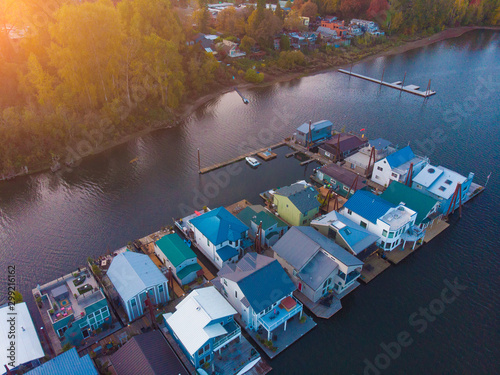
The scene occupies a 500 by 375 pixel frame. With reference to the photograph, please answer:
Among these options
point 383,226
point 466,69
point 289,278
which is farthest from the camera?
point 466,69

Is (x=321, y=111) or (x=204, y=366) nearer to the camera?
(x=204, y=366)

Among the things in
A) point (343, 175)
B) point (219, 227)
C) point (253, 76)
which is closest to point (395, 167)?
point (343, 175)

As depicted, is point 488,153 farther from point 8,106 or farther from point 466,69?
point 8,106

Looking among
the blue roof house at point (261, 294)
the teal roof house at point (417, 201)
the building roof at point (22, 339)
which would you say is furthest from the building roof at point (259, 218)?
the building roof at point (22, 339)

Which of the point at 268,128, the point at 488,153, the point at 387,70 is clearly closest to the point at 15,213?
the point at 268,128

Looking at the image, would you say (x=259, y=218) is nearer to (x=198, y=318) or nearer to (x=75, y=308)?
(x=198, y=318)

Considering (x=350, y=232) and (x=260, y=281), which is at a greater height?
(x=260, y=281)

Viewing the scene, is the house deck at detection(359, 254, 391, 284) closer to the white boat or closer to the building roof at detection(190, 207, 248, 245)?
the building roof at detection(190, 207, 248, 245)

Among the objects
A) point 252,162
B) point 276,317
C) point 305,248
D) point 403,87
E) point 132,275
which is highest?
point 132,275
